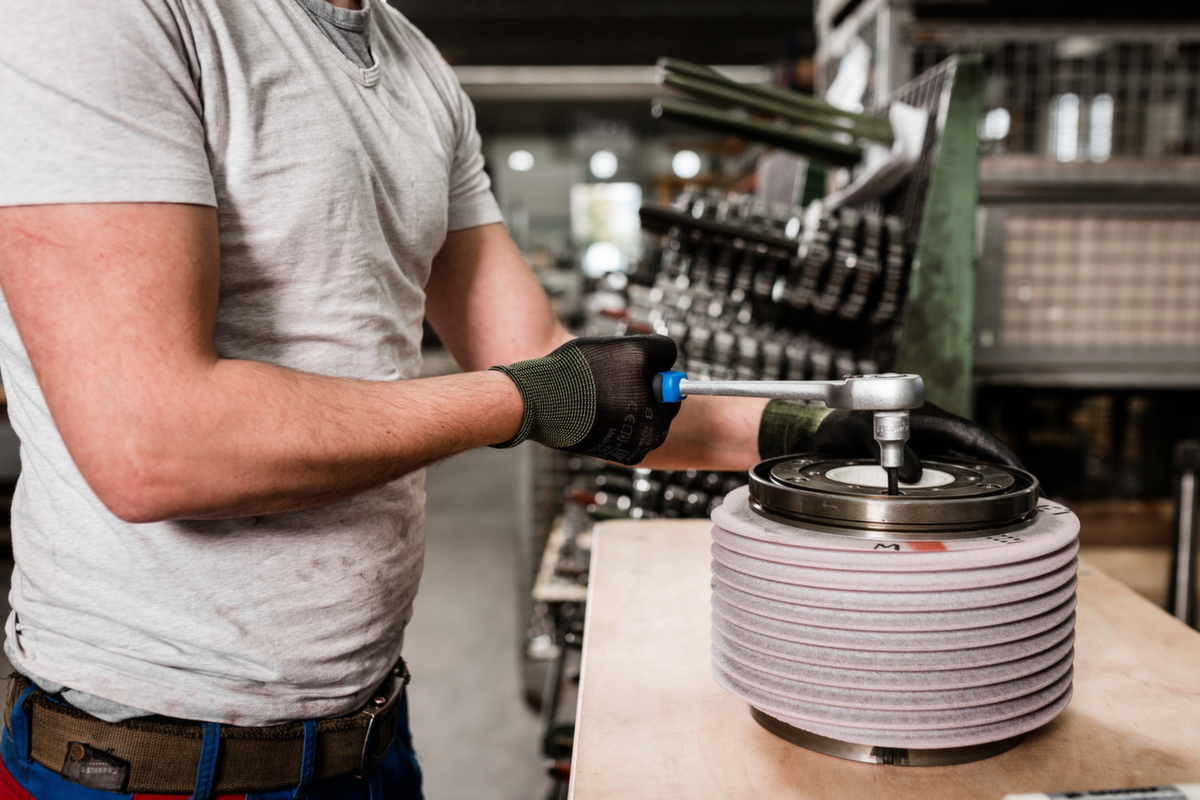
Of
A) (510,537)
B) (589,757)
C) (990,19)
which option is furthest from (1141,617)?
(510,537)

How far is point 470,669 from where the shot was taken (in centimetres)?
326

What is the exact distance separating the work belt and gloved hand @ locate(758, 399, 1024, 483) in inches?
24.1

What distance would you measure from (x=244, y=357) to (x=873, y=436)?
0.62 m

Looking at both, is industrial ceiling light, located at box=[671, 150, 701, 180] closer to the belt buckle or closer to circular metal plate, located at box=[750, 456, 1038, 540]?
the belt buckle

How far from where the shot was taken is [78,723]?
812 mm

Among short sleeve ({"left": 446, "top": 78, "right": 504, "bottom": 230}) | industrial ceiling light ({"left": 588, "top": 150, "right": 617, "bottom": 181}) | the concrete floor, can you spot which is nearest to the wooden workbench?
short sleeve ({"left": 446, "top": 78, "right": 504, "bottom": 230})

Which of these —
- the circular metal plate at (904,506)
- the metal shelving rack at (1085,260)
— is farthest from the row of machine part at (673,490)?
the metal shelving rack at (1085,260)

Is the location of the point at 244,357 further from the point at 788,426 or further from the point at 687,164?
the point at 687,164

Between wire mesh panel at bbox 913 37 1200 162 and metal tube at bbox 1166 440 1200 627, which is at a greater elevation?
wire mesh panel at bbox 913 37 1200 162

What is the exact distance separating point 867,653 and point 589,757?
24cm

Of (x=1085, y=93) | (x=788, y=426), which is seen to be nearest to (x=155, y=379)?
(x=788, y=426)

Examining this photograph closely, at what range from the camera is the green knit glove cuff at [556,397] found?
828mm

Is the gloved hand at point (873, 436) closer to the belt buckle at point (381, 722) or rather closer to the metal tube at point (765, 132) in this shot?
the belt buckle at point (381, 722)

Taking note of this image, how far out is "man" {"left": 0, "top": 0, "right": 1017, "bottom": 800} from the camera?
63 centimetres
